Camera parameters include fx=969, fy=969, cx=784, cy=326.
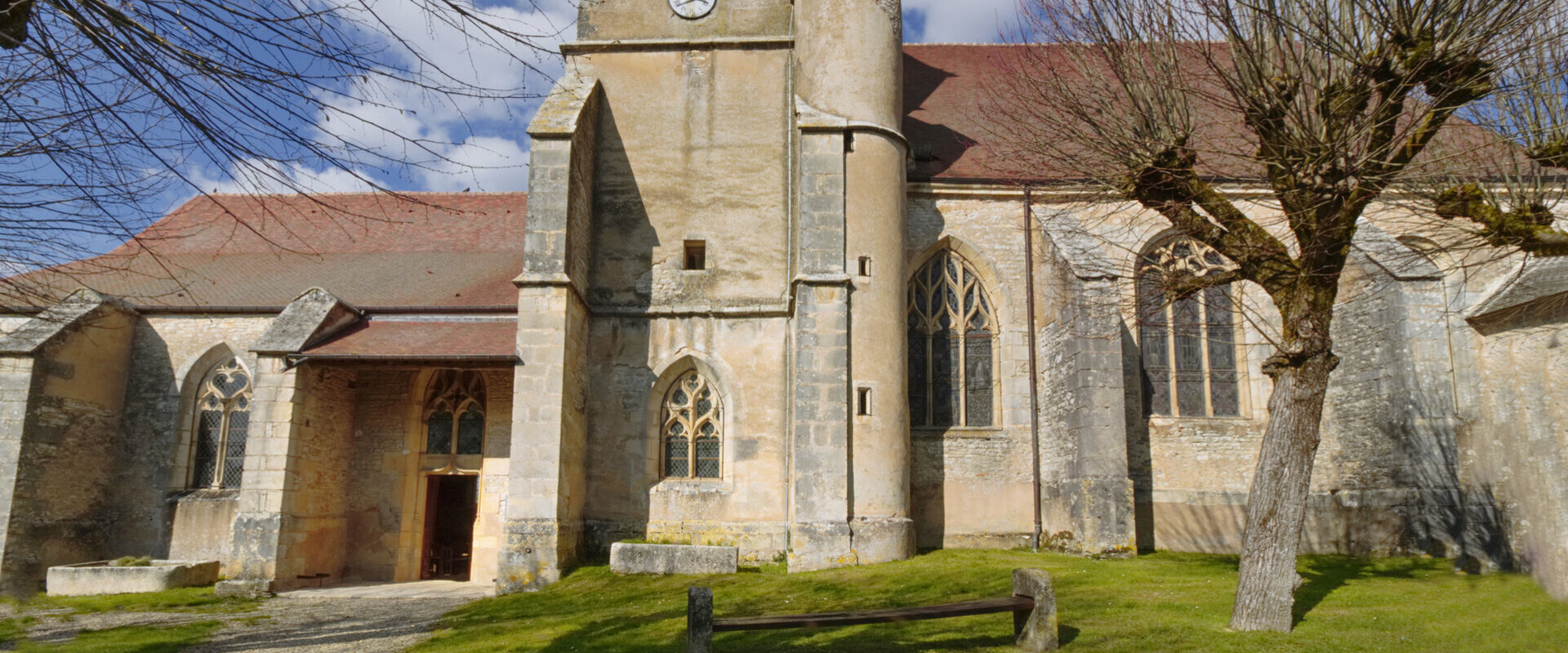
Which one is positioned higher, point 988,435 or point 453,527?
point 988,435

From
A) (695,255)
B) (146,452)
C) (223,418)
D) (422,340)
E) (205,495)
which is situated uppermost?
(695,255)

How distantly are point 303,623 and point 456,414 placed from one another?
198 inches

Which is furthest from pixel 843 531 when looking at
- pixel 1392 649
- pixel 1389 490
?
pixel 1389 490

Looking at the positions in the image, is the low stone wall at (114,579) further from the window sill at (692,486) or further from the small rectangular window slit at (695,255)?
the small rectangular window slit at (695,255)

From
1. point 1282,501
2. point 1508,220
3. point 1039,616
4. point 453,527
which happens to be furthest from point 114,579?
point 1508,220

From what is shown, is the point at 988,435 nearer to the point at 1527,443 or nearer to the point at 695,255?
the point at 695,255

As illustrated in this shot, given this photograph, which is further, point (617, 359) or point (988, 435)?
point (988, 435)

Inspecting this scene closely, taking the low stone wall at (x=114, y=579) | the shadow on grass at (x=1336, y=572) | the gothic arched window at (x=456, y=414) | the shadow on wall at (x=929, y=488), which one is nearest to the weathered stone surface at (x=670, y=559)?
the shadow on wall at (x=929, y=488)

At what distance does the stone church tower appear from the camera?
12.3 metres

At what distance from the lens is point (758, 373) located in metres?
13.7

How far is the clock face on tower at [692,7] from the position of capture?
1509 cm

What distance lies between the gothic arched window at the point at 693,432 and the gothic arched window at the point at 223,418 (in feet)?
23.0

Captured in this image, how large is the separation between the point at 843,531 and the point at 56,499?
11423 millimetres

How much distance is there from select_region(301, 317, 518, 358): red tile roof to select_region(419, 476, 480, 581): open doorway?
312 cm
